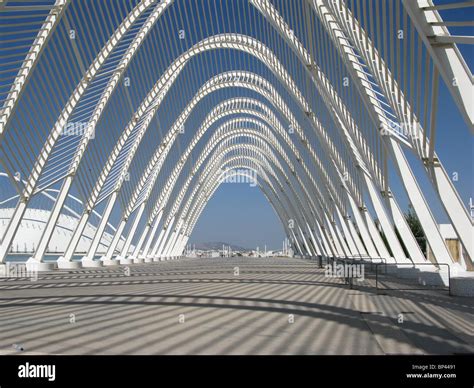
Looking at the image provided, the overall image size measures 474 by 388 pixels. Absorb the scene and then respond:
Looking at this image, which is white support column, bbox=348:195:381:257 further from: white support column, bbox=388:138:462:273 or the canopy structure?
white support column, bbox=388:138:462:273

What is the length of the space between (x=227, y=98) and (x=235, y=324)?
38.1 meters

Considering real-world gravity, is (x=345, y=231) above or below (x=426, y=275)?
above

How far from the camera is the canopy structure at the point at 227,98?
12.7 m

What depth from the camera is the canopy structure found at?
12656 mm

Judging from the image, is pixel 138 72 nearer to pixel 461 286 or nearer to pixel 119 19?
pixel 119 19

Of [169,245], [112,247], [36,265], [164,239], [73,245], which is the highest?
[169,245]

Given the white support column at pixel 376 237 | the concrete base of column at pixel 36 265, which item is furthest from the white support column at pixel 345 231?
the concrete base of column at pixel 36 265

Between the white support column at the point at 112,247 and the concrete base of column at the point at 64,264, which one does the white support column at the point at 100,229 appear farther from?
the white support column at the point at 112,247

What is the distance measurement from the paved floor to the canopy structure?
10.7ft

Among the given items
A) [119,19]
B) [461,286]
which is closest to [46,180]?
[119,19]

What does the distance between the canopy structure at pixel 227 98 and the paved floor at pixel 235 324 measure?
10.7ft

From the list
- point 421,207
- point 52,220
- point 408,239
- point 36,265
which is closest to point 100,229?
point 36,265

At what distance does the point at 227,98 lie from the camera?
4462 cm
